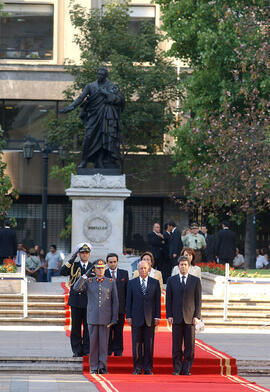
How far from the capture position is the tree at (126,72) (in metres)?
38.4

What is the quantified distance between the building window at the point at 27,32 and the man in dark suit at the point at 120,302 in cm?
2841

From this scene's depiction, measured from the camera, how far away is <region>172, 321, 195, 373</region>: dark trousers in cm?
1598

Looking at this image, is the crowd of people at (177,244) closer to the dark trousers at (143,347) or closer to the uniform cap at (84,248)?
the uniform cap at (84,248)

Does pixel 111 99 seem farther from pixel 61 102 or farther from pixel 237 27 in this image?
pixel 61 102

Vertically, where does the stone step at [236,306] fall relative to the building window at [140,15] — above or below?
below

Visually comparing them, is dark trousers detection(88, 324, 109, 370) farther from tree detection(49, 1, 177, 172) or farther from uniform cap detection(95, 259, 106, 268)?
tree detection(49, 1, 177, 172)

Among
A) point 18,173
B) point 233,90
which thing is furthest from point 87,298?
point 18,173

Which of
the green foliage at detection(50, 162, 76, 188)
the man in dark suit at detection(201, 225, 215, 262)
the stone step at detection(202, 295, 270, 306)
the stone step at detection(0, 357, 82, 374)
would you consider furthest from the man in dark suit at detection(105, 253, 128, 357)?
the green foliage at detection(50, 162, 76, 188)

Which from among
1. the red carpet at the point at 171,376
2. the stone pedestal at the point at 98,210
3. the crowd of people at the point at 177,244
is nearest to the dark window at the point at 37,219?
the crowd of people at the point at 177,244

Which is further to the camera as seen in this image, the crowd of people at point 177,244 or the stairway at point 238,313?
the crowd of people at point 177,244

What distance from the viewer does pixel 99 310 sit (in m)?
16.1

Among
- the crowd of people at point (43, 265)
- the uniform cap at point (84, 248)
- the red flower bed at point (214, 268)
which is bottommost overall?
the crowd of people at point (43, 265)

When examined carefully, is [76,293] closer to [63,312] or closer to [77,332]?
[77,332]

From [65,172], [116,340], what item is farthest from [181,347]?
[65,172]
